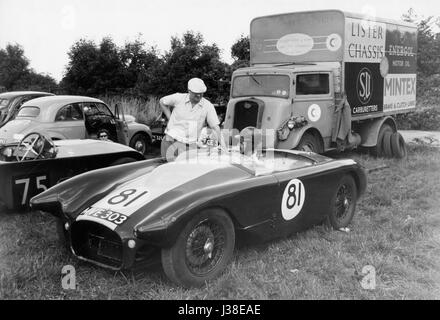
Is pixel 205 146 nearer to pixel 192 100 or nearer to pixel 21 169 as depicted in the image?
pixel 192 100

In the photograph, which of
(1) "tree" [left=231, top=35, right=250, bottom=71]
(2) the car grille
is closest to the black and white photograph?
(2) the car grille

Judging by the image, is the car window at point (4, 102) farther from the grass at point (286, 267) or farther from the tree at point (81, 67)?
the grass at point (286, 267)

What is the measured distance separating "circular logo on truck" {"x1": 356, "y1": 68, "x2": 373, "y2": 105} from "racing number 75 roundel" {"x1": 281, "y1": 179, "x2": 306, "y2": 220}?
5494 mm

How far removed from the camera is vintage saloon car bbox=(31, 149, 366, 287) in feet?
11.5

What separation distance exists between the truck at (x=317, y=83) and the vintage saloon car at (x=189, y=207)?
11.1 feet

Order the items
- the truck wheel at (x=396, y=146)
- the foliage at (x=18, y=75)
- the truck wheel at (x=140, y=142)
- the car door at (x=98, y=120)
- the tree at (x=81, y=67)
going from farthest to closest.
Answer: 1. the foliage at (x=18, y=75)
2. the tree at (x=81, y=67)
3. the truck wheel at (x=140, y=142)
4. the truck wheel at (x=396, y=146)
5. the car door at (x=98, y=120)

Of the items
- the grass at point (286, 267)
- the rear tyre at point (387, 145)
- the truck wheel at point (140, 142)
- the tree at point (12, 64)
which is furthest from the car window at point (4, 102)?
the rear tyre at point (387, 145)

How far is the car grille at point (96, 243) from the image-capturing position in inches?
142

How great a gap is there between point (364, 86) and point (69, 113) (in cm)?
559

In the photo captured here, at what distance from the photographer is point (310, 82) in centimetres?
887

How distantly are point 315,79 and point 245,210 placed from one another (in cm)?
544

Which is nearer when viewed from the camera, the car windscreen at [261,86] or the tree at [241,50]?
the car windscreen at [261,86]

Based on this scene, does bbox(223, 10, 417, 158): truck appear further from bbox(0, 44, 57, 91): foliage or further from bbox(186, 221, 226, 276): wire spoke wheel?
bbox(0, 44, 57, 91): foliage

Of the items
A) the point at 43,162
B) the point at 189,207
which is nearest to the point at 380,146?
the point at 43,162
